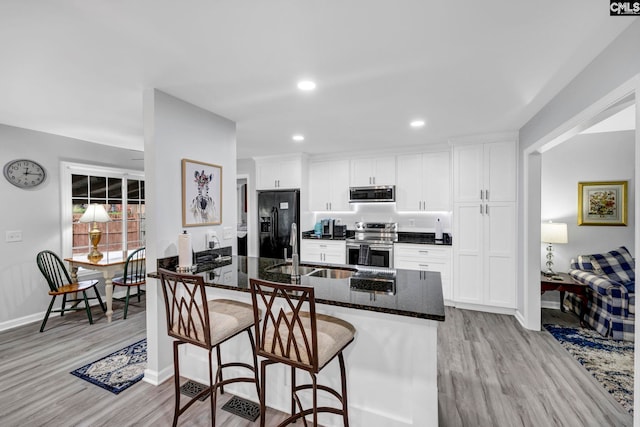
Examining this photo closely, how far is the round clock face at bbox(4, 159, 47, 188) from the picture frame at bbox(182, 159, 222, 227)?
259 cm

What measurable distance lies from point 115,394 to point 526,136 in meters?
4.83

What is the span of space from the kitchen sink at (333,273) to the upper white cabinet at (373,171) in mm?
2714

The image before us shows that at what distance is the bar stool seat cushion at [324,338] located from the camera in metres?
1.49

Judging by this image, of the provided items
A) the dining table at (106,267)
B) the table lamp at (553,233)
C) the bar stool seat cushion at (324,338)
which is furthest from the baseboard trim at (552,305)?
the dining table at (106,267)

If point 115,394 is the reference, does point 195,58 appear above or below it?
above

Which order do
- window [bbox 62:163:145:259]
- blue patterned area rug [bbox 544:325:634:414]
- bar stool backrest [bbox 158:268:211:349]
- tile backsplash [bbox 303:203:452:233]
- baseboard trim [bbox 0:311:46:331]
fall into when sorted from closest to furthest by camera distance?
bar stool backrest [bbox 158:268:211:349] → blue patterned area rug [bbox 544:325:634:414] → baseboard trim [bbox 0:311:46:331] → window [bbox 62:163:145:259] → tile backsplash [bbox 303:203:452:233]

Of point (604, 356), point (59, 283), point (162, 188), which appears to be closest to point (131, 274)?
point (59, 283)

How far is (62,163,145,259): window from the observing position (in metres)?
4.01

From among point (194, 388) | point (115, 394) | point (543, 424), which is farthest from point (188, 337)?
point (543, 424)

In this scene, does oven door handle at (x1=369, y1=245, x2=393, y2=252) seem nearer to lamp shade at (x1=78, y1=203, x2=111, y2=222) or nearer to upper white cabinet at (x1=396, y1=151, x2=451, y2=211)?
upper white cabinet at (x1=396, y1=151, x2=451, y2=211)

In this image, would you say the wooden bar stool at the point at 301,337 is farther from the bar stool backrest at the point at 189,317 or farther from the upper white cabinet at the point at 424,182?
the upper white cabinet at the point at 424,182

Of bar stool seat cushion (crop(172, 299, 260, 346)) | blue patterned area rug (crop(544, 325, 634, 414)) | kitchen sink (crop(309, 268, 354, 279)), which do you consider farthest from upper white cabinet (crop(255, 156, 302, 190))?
blue patterned area rug (crop(544, 325, 634, 414))

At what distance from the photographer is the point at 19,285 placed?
11.6 feet

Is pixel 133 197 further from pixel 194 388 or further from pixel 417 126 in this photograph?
pixel 417 126
